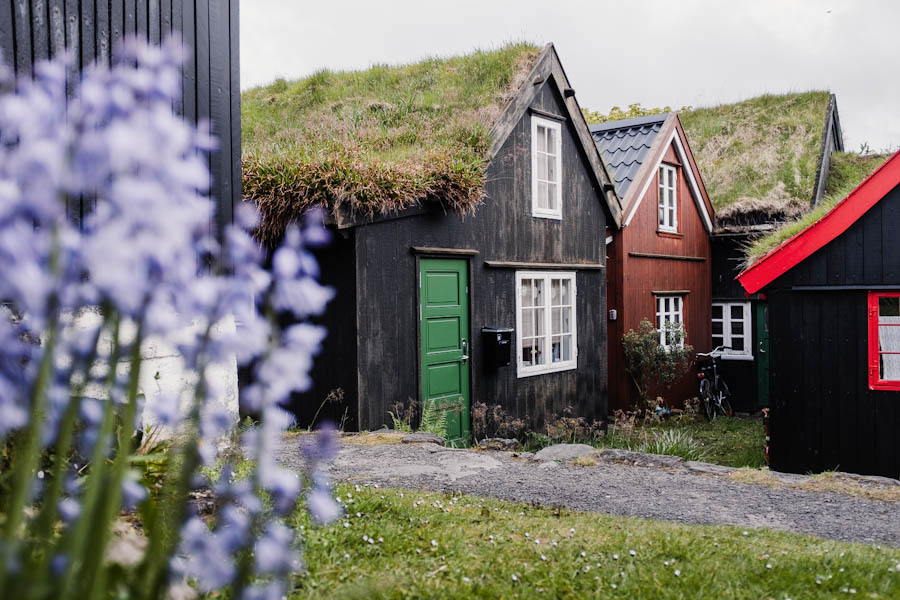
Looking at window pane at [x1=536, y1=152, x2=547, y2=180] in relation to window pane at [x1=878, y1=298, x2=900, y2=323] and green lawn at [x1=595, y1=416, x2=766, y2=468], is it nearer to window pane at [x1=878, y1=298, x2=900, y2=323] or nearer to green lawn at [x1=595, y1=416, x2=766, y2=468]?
green lawn at [x1=595, y1=416, x2=766, y2=468]

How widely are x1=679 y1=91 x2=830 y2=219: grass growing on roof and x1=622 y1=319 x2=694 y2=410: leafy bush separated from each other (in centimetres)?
463

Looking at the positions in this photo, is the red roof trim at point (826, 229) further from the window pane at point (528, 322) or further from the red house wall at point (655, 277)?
the red house wall at point (655, 277)

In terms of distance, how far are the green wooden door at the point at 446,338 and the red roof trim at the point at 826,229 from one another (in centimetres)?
346

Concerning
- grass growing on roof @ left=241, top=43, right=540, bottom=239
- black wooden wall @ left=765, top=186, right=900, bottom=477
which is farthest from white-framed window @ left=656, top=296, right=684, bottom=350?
grass growing on roof @ left=241, top=43, right=540, bottom=239

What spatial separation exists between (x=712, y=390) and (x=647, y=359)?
2970 mm

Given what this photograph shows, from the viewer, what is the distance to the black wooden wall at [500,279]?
29.1 ft

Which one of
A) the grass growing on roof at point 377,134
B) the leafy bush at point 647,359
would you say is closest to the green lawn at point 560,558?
the grass growing on roof at point 377,134

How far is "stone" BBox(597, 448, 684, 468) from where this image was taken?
775cm

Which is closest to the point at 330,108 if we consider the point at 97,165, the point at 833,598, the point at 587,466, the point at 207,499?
the point at 587,466

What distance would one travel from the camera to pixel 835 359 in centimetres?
874

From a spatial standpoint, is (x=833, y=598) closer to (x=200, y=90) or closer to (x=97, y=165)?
(x=97, y=165)

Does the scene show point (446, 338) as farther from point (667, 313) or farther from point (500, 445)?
point (667, 313)

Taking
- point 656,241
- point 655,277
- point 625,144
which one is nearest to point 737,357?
point 655,277

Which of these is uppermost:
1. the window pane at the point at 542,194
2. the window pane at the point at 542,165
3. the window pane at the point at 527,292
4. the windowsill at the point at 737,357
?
the window pane at the point at 542,165
